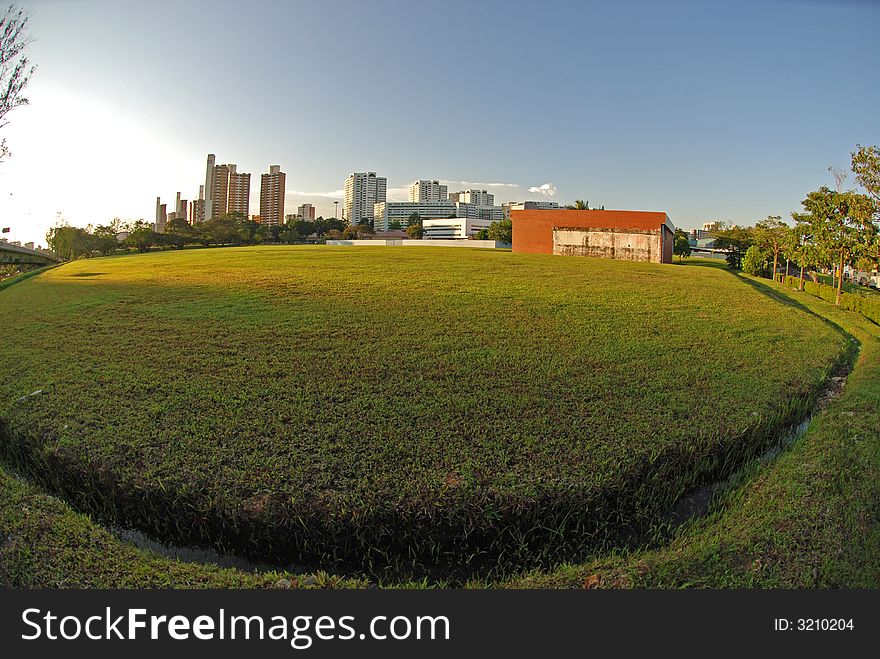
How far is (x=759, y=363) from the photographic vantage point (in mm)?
6293

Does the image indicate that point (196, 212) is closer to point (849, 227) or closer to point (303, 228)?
point (303, 228)

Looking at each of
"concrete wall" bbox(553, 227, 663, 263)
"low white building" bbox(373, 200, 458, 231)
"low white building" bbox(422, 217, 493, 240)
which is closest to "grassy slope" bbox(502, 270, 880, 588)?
"concrete wall" bbox(553, 227, 663, 263)

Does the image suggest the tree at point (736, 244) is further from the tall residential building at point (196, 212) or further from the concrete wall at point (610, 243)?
the tall residential building at point (196, 212)

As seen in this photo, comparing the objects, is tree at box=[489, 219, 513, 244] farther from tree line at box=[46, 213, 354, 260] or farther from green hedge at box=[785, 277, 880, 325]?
green hedge at box=[785, 277, 880, 325]

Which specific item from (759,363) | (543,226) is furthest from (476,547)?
(543,226)

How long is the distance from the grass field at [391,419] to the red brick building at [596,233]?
17856 millimetres

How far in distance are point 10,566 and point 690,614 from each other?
2.94m

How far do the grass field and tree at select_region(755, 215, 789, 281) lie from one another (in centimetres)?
2094

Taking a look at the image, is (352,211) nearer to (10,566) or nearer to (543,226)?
(543,226)

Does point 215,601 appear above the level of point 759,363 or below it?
below

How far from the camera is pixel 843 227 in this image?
598 inches

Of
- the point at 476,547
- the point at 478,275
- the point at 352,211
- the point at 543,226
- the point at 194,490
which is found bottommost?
the point at 476,547

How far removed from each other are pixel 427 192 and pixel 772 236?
76242 millimetres

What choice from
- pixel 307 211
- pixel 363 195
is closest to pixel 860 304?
pixel 307 211
